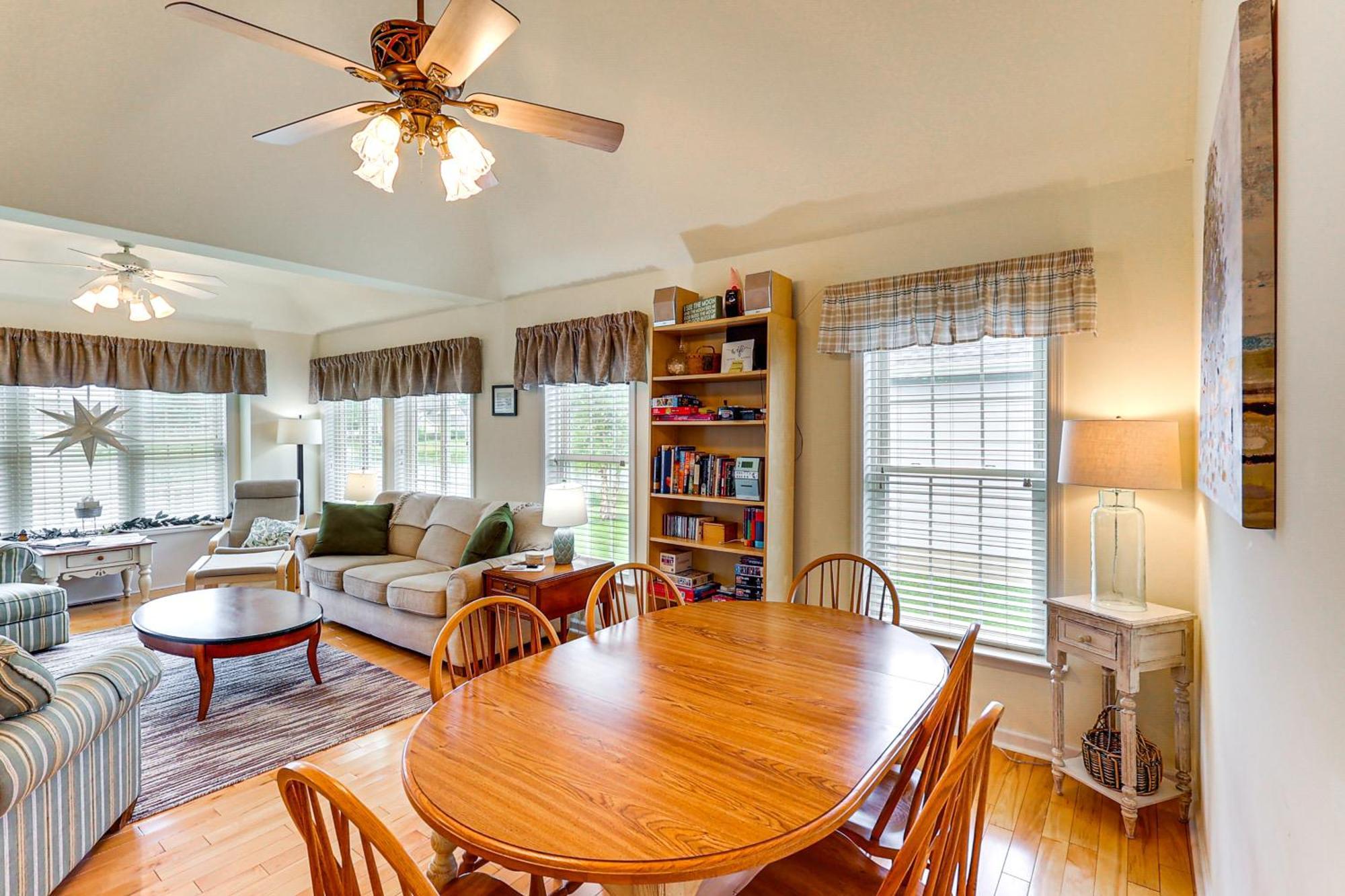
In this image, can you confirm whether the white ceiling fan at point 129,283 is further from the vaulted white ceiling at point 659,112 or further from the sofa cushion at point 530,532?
the sofa cushion at point 530,532

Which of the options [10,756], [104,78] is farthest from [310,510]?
[10,756]

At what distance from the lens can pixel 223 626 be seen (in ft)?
10.4

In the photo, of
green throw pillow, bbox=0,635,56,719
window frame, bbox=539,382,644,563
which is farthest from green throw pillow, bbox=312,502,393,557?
green throw pillow, bbox=0,635,56,719

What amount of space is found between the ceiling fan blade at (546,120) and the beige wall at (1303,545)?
1568mm

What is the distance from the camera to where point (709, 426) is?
3.80m

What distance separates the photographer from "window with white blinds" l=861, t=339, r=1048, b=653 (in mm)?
2805

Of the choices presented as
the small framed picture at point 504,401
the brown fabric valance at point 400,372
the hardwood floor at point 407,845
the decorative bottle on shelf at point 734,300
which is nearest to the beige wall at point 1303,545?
the hardwood floor at point 407,845

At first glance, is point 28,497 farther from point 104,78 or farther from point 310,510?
point 104,78

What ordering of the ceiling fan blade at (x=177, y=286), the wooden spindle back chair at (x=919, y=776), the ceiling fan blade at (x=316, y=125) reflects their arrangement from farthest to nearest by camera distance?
the ceiling fan blade at (x=177, y=286) < the ceiling fan blade at (x=316, y=125) < the wooden spindle back chair at (x=919, y=776)

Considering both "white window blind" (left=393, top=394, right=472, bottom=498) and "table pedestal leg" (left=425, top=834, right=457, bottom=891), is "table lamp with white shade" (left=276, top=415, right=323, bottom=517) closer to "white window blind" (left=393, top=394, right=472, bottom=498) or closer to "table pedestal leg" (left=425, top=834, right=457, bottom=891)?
"white window blind" (left=393, top=394, right=472, bottom=498)

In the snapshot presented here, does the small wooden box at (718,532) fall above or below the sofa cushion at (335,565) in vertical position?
above

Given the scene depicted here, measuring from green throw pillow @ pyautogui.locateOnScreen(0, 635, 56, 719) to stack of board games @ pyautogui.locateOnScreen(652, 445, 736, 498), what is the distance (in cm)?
258

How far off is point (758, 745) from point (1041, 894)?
1369 mm

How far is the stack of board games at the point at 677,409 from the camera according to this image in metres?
3.58
